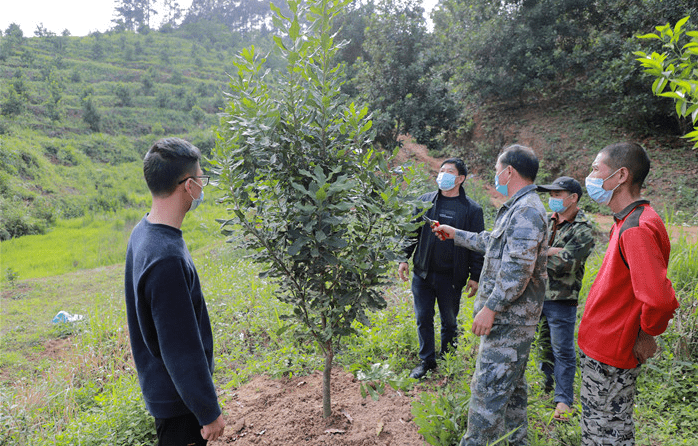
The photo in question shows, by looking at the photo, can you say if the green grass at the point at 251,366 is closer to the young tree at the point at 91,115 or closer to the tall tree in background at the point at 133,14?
the young tree at the point at 91,115

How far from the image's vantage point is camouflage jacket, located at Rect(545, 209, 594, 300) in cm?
300

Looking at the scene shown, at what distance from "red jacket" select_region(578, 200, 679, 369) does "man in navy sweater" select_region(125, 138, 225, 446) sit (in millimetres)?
2100

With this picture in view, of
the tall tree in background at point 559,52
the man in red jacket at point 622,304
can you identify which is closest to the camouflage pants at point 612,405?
the man in red jacket at point 622,304

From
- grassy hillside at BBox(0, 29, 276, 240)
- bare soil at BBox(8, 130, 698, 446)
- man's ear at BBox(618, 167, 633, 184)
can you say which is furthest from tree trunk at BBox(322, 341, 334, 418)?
grassy hillside at BBox(0, 29, 276, 240)

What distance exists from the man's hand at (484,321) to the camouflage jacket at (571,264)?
1152 millimetres

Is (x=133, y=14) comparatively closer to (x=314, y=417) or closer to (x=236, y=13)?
(x=236, y=13)

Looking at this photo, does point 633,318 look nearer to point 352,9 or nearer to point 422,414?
point 422,414

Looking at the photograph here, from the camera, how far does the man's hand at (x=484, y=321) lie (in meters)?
2.21

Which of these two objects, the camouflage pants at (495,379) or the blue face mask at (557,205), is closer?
the camouflage pants at (495,379)

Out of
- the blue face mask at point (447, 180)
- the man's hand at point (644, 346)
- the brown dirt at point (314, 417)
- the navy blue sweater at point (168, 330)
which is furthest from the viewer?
the blue face mask at point (447, 180)

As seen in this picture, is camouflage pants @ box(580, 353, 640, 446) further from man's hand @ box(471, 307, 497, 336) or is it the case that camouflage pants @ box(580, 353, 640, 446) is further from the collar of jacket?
the collar of jacket

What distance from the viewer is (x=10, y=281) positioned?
8461 millimetres

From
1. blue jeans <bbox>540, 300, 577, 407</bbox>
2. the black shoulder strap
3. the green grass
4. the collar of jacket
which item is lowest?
the green grass

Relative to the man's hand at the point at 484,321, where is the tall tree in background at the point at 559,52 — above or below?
above
